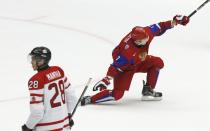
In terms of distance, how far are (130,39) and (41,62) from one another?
209 cm

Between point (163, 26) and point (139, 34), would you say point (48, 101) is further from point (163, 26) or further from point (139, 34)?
point (163, 26)

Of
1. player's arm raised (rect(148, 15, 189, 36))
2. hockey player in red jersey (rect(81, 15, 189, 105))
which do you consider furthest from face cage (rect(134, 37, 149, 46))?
player's arm raised (rect(148, 15, 189, 36))

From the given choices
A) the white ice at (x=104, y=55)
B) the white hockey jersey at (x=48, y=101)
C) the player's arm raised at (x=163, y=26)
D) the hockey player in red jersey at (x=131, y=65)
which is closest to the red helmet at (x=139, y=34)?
the hockey player in red jersey at (x=131, y=65)

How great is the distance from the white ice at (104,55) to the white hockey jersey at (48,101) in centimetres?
136

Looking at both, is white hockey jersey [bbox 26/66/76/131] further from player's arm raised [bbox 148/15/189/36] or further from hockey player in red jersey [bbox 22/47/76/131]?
player's arm raised [bbox 148/15/189/36]

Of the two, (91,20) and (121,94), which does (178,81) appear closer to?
(121,94)

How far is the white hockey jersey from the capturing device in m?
3.59

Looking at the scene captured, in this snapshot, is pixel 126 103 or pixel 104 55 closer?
pixel 126 103

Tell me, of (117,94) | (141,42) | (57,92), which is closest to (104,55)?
(117,94)

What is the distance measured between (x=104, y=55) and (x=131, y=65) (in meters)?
2.20

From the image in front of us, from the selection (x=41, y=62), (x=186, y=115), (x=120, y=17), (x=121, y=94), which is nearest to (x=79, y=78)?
(x=121, y=94)

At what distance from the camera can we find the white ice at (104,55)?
17.6 feet

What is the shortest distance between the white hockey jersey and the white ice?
4.47ft

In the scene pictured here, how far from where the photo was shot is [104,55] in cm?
781
